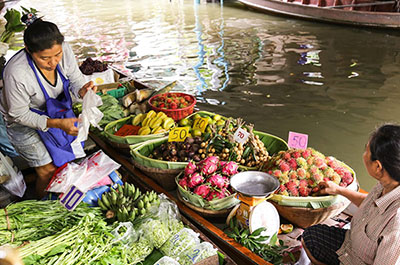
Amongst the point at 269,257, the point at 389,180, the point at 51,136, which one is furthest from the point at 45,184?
the point at 389,180

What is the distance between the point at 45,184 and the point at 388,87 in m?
5.39

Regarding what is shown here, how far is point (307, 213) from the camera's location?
6.96ft

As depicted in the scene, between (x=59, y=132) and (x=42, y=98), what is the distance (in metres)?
0.30

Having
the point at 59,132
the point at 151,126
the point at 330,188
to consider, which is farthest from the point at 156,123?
the point at 330,188

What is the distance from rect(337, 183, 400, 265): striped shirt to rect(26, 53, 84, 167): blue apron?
214 centimetres

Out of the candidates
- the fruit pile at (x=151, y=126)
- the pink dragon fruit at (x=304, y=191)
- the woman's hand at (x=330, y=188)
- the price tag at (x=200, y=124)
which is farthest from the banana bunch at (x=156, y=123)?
the woman's hand at (x=330, y=188)

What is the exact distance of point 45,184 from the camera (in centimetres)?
288

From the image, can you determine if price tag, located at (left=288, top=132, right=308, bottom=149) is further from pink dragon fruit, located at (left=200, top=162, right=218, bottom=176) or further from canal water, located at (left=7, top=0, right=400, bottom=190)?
canal water, located at (left=7, top=0, right=400, bottom=190)

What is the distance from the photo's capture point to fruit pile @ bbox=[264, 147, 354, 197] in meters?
2.21

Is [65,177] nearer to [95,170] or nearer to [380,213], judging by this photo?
[95,170]

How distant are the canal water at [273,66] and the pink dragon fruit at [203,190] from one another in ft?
6.67

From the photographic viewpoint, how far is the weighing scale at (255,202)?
6.50 feet

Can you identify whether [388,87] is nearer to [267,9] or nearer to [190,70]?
[190,70]

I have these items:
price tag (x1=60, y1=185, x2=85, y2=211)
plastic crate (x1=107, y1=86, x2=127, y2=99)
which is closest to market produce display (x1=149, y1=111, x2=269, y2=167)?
price tag (x1=60, y1=185, x2=85, y2=211)
